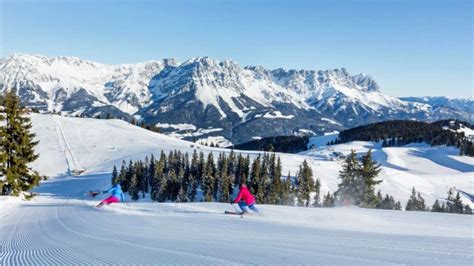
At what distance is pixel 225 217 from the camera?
2081 cm

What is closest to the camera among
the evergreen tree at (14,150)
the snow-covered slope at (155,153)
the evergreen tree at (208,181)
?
the evergreen tree at (14,150)

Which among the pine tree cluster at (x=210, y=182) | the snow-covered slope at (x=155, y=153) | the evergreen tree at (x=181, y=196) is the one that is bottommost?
the evergreen tree at (x=181, y=196)

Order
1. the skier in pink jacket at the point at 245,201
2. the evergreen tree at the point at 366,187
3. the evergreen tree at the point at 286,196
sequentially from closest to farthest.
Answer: the skier in pink jacket at the point at 245,201 < the evergreen tree at the point at 366,187 < the evergreen tree at the point at 286,196

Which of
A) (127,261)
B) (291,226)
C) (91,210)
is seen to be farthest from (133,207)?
(127,261)

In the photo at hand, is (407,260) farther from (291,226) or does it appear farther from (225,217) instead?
(225,217)

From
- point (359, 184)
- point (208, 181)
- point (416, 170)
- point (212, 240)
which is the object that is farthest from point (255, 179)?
point (416, 170)

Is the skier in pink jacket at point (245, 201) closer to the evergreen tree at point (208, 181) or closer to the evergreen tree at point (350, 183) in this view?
the evergreen tree at point (350, 183)

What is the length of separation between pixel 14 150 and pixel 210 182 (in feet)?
169

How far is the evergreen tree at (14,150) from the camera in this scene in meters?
35.6

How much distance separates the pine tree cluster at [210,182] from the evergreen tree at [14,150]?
127 feet

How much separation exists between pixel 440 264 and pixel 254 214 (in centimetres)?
1301

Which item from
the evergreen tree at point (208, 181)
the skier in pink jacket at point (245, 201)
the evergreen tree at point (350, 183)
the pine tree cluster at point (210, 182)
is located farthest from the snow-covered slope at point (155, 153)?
the skier in pink jacket at point (245, 201)

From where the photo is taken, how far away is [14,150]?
36781mm

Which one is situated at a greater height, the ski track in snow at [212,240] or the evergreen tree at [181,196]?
the ski track in snow at [212,240]
